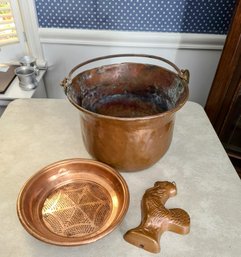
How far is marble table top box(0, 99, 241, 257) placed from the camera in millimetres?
544

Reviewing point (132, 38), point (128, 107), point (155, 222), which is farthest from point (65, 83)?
point (132, 38)

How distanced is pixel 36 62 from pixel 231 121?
968mm

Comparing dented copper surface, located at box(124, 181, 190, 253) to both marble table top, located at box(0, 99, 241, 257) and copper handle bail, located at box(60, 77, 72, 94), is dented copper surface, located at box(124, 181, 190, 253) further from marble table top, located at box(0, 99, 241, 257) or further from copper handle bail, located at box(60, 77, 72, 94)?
copper handle bail, located at box(60, 77, 72, 94)

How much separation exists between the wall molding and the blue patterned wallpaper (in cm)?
2

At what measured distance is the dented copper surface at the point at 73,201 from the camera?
1.81 ft

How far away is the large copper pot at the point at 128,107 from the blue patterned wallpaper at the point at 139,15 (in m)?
0.44

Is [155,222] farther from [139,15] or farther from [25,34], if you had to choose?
[25,34]

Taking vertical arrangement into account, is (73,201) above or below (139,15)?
below

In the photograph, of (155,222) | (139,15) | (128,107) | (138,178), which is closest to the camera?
(155,222)

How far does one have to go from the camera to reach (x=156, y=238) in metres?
0.53

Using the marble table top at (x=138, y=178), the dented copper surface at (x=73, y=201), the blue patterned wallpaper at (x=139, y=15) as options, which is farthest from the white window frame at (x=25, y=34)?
the dented copper surface at (x=73, y=201)

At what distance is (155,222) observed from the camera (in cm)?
55

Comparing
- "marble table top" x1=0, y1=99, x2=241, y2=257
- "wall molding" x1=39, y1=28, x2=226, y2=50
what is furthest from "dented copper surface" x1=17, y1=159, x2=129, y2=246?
"wall molding" x1=39, y1=28, x2=226, y2=50

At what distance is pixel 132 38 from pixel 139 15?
0.10m
